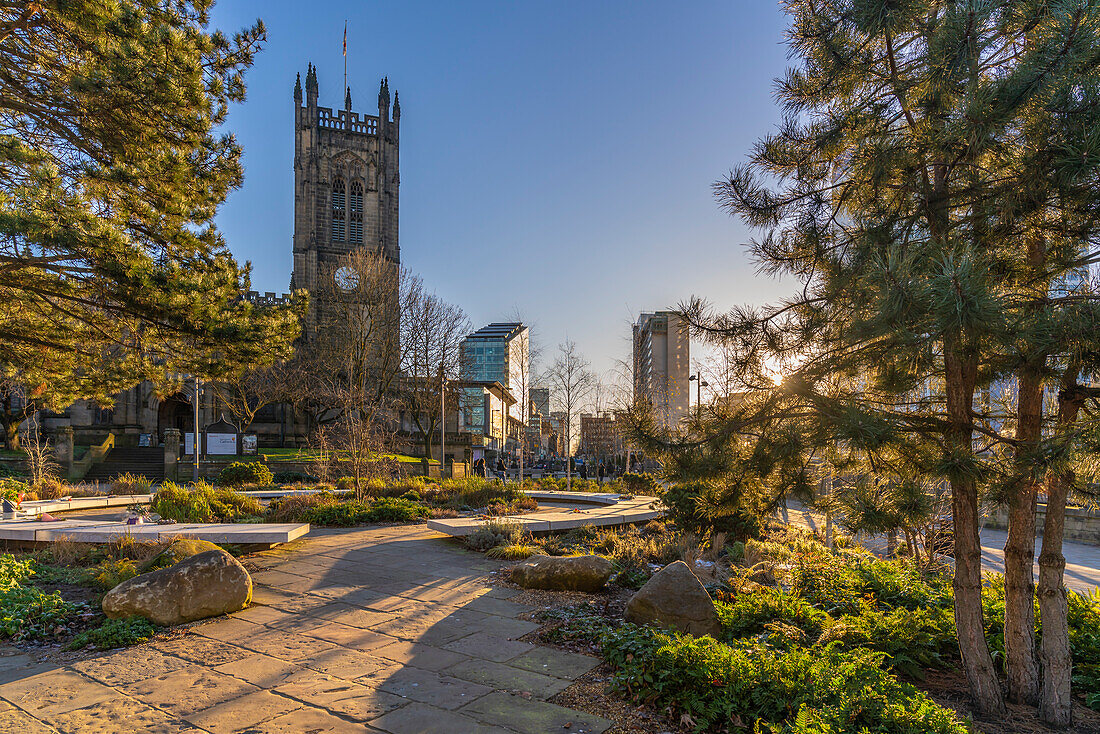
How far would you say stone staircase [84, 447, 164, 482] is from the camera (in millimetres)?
28734

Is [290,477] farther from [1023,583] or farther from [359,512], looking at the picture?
[1023,583]

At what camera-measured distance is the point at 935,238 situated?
14.0 ft

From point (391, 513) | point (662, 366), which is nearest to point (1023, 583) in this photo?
point (391, 513)

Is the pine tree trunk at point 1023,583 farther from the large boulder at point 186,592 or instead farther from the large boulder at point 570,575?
the large boulder at point 186,592

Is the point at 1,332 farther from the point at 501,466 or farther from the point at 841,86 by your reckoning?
the point at 501,466

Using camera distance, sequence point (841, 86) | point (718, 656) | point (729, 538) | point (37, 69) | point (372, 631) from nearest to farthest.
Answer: point (718, 656) → point (841, 86) → point (372, 631) → point (37, 69) → point (729, 538)

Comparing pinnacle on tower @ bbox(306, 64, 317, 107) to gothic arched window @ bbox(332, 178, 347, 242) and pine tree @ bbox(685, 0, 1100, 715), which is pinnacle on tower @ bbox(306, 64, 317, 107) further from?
pine tree @ bbox(685, 0, 1100, 715)

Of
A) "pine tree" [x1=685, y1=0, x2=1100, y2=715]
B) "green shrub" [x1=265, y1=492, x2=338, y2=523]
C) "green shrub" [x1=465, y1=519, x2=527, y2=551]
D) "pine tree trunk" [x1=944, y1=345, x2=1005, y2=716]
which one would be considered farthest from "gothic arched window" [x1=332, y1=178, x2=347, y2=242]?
"pine tree trunk" [x1=944, y1=345, x2=1005, y2=716]

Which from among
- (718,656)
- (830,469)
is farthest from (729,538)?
(718,656)

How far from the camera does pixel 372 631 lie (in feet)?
18.8

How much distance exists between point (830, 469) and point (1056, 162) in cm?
265

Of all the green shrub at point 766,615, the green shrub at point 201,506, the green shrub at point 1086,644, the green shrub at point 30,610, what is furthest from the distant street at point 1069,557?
the green shrub at point 201,506

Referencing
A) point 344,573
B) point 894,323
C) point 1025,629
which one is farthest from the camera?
point 344,573

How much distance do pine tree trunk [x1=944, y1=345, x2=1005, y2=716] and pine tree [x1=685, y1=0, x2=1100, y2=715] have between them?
13 mm
